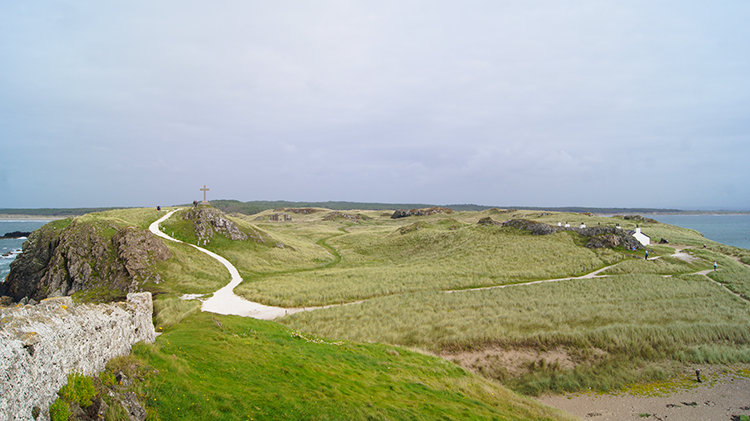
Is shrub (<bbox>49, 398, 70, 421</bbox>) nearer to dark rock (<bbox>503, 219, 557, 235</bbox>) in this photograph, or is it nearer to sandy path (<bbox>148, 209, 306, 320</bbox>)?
sandy path (<bbox>148, 209, 306, 320</bbox>)

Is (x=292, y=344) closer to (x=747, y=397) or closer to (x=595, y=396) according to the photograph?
(x=595, y=396)

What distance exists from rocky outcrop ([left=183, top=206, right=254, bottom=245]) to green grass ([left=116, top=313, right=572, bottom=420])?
1283 inches

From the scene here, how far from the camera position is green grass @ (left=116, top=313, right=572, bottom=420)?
8930 millimetres

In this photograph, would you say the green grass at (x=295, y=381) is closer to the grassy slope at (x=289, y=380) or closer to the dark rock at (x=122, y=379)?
the grassy slope at (x=289, y=380)

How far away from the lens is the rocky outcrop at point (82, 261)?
29.0 meters

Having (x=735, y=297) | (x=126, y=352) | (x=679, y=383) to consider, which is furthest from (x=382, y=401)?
(x=735, y=297)

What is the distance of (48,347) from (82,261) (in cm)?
3121

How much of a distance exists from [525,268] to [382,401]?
37727mm

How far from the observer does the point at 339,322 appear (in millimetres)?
24047

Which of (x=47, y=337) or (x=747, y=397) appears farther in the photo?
(x=747, y=397)

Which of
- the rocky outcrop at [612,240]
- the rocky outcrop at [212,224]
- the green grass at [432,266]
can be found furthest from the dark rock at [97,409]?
the rocky outcrop at [612,240]

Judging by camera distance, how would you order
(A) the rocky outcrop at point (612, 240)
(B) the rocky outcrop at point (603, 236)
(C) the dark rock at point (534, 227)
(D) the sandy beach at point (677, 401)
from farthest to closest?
(C) the dark rock at point (534, 227), (B) the rocky outcrop at point (603, 236), (A) the rocky outcrop at point (612, 240), (D) the sandy beach at point (677, 401)

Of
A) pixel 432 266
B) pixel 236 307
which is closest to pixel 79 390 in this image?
pixel 236 307

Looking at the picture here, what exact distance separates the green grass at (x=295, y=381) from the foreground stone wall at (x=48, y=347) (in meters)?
0.78
